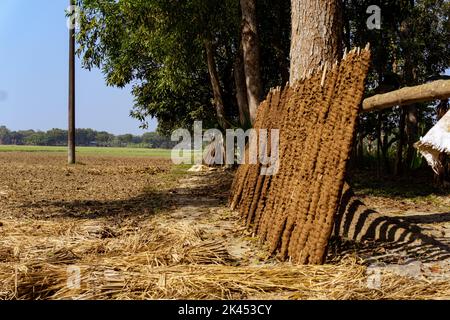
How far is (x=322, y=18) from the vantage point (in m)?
7.09

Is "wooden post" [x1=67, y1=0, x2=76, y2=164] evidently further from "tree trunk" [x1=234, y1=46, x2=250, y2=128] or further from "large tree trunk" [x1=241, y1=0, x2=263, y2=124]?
"large tree trunk" [x1=241, y1=0, x2=263, y2=124]

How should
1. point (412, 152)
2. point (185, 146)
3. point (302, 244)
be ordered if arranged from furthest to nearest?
1. point (185, 146)
2. point (412, 152)
3. point (302, 244)

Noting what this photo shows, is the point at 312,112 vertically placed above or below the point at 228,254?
above

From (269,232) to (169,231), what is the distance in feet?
3.70

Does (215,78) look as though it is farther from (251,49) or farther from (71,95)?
(71,95)

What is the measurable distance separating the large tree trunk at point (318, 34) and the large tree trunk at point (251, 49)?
16.5 ft

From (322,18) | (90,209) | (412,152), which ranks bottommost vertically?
(90,209)

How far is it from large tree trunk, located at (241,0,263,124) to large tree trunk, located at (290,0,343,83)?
16.5 feet

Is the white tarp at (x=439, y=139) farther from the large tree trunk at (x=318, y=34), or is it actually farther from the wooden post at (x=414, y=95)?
the large tree trunk at (x=318, y=34)

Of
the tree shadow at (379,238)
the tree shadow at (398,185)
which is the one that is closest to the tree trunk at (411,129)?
Result: the tree shadow at (398,185)

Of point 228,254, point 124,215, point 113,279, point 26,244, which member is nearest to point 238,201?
point 124,215

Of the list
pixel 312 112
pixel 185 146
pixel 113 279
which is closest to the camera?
pixel 113 279

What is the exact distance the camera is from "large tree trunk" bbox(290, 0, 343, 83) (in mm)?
7047

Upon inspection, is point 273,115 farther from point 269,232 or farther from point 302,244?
point 302,244
